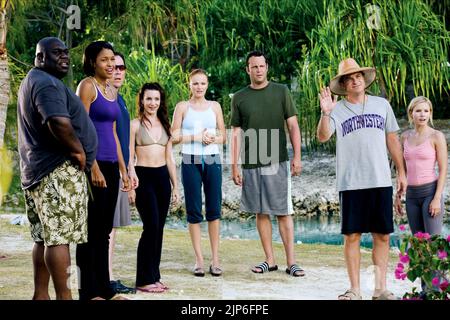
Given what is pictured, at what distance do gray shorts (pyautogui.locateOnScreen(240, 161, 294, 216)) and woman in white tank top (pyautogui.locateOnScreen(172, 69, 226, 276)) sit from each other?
0.28 meters

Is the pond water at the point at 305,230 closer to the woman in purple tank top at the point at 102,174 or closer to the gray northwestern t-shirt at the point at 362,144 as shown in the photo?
the gray northwestern t-shirt at the point at 362,144

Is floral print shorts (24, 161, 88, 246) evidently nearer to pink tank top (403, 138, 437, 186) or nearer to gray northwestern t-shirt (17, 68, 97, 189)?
gray northwestern t-shirt (17, 68, 97, 189)

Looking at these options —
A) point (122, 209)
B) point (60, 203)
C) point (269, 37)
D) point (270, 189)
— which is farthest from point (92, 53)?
point (269, 37)

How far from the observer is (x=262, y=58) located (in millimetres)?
6535

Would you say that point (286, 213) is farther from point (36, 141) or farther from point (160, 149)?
point (36, 141)

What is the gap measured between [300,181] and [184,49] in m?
7.69

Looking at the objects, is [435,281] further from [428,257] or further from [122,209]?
[122,209]

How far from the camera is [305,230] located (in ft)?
42.7

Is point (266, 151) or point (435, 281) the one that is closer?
point (435, 281)

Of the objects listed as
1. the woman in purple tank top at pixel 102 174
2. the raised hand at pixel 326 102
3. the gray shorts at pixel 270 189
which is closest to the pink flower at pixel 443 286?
the raised hand at pixel 326 102

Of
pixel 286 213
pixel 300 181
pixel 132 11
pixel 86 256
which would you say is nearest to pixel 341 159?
pixel 286 213

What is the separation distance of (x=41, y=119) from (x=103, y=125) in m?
0.64

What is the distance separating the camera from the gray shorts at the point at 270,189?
659 cm

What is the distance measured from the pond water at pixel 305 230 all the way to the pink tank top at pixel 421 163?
5165mm
